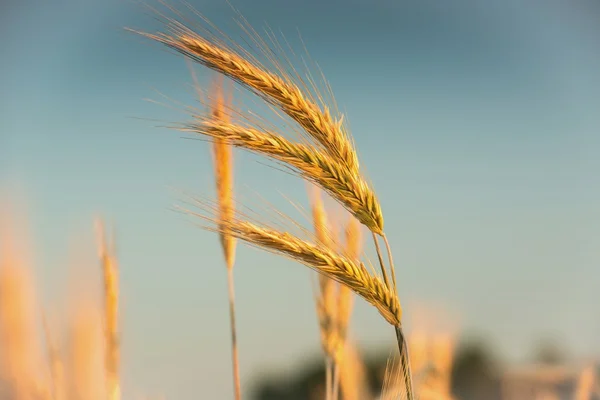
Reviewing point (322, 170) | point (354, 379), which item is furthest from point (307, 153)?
point (354, 379)

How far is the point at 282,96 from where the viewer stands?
204 centimetres

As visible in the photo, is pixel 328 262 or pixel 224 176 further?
pixel 224 176

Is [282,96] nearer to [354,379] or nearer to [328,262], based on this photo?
[328,262]

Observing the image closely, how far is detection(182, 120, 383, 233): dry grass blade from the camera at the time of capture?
1.98 meters

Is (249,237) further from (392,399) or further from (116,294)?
(116,294)

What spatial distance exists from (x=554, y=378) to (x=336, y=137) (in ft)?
19.3

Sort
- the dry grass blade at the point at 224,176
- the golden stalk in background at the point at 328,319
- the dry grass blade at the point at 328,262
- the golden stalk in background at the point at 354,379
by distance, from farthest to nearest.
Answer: the golden stalk in background at the point at 354,379
the golden stalk in background at the point at 328,319
the dry grass blade at the point at 224,176
the dry grass blade at the point at 328,262

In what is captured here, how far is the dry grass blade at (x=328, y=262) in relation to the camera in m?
1.94

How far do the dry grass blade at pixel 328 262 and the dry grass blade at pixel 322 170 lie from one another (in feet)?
0.43

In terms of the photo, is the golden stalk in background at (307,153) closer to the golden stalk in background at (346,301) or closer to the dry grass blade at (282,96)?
the dry grass blade at (282,96)

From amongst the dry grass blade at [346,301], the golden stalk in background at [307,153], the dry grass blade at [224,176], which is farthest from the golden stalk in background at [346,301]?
the golden stalk in background at [307,153]

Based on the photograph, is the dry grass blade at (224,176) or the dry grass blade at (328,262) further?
the dry grass blade at (224,176)

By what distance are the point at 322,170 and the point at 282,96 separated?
23 centimetres

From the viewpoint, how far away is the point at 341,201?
2008 millimetres
